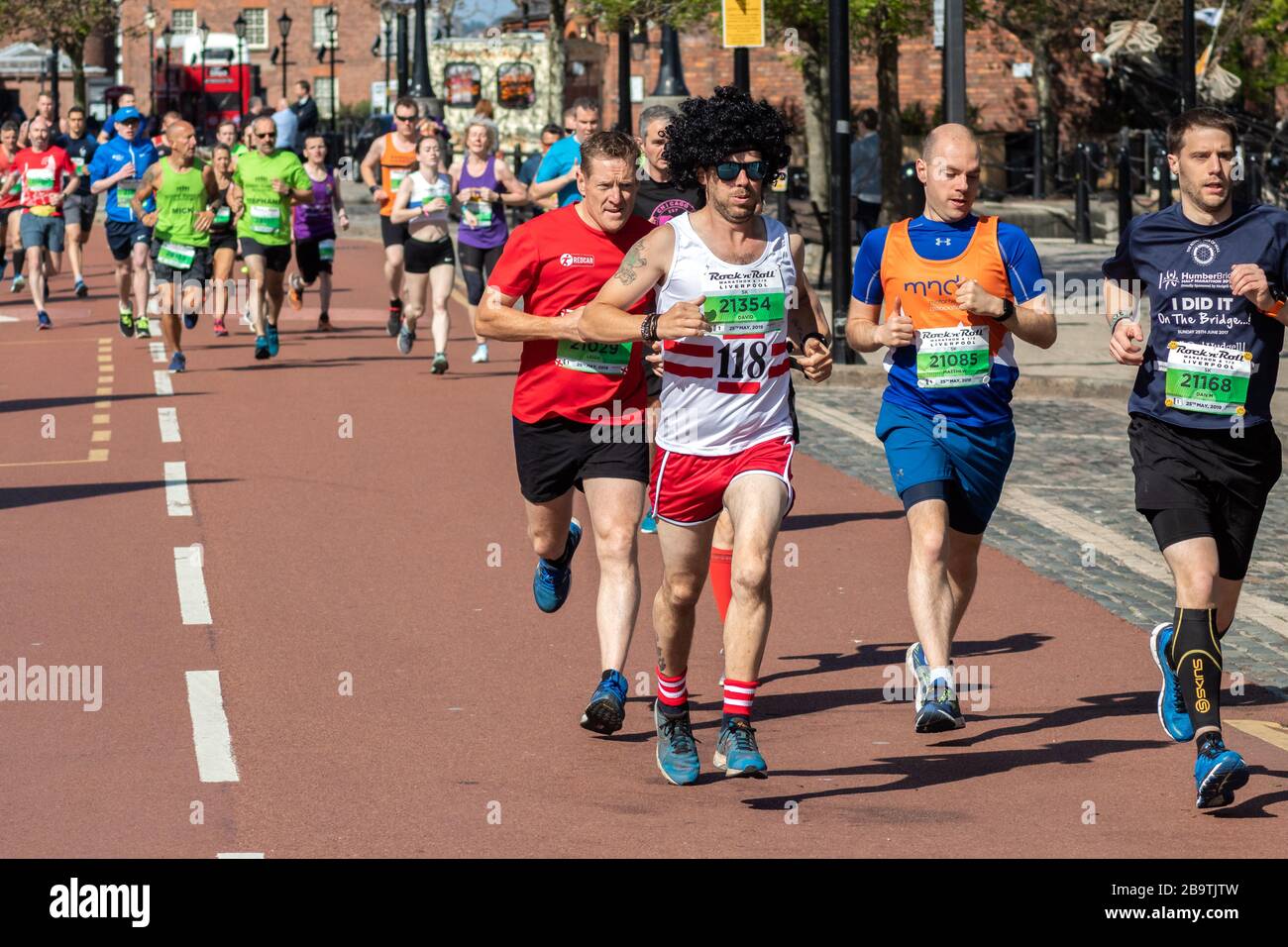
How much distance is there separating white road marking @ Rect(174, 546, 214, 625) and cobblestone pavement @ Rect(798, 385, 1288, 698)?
3753mm

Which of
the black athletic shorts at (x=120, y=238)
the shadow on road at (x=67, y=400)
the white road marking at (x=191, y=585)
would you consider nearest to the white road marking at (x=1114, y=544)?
the white road marking at (x=191, y=585)

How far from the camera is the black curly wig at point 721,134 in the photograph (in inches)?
261

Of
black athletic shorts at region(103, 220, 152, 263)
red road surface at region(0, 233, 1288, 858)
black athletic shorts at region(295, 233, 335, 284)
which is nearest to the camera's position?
red road surface at region(0, 233, 1288, 858)

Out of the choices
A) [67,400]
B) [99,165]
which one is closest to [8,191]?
[99,165]

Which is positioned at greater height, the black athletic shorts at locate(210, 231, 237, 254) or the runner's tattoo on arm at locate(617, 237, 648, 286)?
the black athletic shorts at locate(210, 231, 237, 254)

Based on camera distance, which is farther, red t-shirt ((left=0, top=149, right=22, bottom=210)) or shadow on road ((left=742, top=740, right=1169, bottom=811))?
red t-shirt ((left=0, top=149, right=22, bottom=210))

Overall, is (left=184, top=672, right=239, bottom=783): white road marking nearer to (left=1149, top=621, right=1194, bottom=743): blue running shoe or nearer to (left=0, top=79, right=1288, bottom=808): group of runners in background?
(left=0, top=79, right=1288, bottom=808): group of runners in background

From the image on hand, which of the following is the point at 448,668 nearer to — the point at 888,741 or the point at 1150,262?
the point at 888,741

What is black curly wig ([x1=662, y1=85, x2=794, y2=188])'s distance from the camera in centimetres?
663

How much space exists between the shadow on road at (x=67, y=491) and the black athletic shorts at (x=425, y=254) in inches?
204

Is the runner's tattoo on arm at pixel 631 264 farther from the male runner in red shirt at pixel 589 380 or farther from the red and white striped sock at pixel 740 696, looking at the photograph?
the red and white striped sock at pixel 740 696

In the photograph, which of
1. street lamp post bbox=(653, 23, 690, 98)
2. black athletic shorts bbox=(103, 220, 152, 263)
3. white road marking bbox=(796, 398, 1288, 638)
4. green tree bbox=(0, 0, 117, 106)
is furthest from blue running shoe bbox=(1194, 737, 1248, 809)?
green tree bbox=(0, 0, 117, 106)

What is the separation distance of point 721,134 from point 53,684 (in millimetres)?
3257
